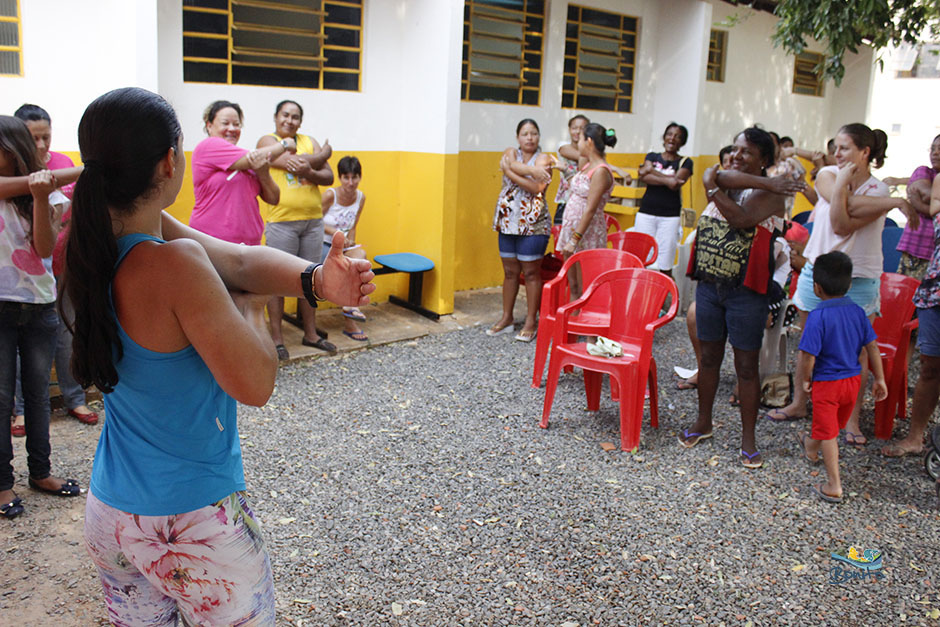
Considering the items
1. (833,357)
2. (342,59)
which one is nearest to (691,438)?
(833,357)

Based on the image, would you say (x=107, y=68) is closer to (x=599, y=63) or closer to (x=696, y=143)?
(x=599, y=63)

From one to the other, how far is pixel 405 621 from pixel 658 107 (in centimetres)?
853

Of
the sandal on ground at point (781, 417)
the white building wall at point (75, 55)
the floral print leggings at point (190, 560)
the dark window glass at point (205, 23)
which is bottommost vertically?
the sandal on ground at point (781, 417)

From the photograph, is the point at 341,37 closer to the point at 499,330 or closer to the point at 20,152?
the point at 499,330

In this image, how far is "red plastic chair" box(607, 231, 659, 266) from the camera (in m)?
6.82

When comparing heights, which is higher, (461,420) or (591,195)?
(591,195)

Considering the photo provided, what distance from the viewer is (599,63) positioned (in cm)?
941

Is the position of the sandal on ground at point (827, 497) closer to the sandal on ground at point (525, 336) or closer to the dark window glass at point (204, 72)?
the sandal on ground at point (525, 336)

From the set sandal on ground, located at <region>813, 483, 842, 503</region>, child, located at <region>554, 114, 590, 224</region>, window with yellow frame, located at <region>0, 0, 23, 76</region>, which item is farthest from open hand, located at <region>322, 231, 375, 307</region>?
child, located at <region>554, 114, 590, 224</region>

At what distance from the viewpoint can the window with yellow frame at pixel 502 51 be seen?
813cm

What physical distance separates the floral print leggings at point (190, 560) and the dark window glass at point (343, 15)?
6.08 m

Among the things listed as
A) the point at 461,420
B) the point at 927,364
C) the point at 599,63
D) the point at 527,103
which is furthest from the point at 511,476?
the point at 599,63

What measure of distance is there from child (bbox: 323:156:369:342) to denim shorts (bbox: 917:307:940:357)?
13.4 feet

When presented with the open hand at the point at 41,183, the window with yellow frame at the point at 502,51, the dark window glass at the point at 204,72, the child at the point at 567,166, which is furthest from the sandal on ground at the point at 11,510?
the window with yellow frame at the point at 502,51
